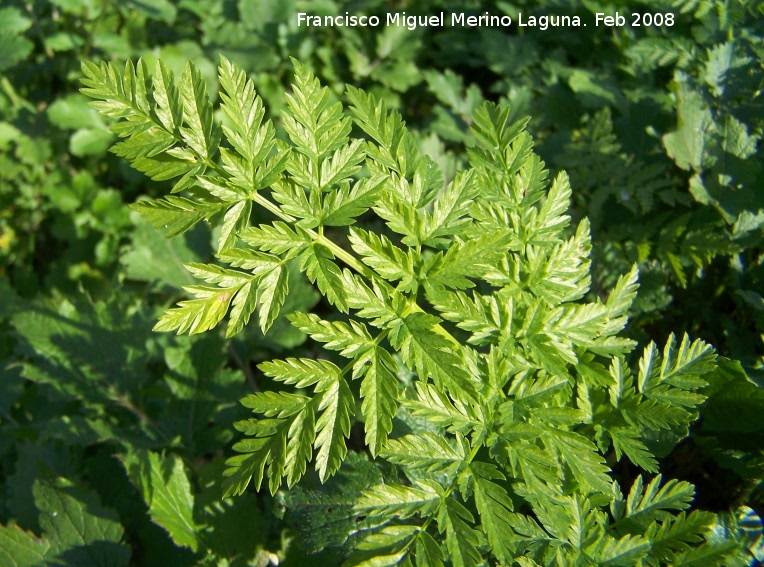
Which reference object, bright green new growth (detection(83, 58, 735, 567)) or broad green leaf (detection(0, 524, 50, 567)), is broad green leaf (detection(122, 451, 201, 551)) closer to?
broad green leaf (detection(0, 524, 50, 567))

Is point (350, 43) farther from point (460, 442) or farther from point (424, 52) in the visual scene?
point (460, 442)

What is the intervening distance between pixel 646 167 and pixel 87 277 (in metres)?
2.53

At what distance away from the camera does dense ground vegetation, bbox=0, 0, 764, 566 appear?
1.37 meters

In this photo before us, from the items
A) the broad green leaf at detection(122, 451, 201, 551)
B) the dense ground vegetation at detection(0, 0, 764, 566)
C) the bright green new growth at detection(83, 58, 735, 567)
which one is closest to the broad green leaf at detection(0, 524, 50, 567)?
the dense ground vegetation at detection(0, 0, 764, 566)

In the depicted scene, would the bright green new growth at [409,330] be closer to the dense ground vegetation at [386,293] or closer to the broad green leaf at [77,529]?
the dense ground vegetation at [386,293]

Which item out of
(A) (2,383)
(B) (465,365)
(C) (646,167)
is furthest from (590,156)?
(A) (2,383)

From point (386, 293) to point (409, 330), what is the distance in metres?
0.11

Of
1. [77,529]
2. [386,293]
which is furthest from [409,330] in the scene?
[77,529]

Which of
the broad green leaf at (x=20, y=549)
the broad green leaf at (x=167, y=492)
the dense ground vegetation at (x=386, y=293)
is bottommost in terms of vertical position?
the broad green leaf at (x=20, y=549)

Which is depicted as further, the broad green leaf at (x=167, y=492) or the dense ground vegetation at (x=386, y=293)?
the broad green leaf at (x=167, y=492)

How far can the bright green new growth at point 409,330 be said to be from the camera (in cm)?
133

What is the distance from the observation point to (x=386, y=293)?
1.43 meters

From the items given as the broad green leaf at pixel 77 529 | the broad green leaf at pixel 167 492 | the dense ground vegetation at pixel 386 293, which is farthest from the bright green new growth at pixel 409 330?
the broad green leaf at pixel 77 529

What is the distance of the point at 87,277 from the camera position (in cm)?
320
